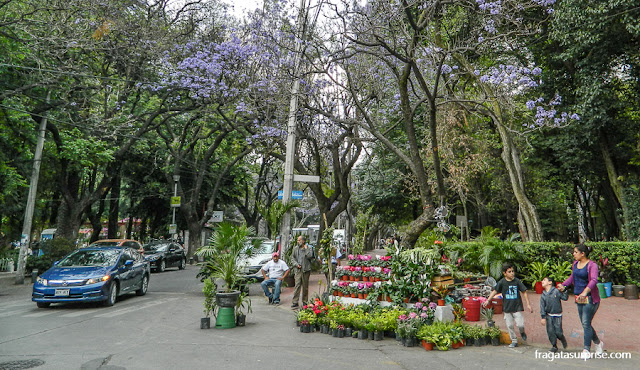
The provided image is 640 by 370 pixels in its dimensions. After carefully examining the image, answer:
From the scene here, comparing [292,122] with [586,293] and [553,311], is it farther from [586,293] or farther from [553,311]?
[586,293]

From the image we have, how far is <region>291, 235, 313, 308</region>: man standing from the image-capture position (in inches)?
444

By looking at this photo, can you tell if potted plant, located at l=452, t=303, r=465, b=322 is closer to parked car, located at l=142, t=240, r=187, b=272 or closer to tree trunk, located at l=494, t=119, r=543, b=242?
tree trunk, located at l=494, t=119, r=543, b=242

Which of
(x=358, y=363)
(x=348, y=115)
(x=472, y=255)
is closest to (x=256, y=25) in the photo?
(x=348, y=115)

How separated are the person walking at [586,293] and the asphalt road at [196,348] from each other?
28 cm

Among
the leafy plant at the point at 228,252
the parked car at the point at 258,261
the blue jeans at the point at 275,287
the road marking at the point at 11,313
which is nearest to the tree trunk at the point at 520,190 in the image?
the blue jeans at the point at 275,287

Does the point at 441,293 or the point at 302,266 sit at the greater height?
the point at 302,266

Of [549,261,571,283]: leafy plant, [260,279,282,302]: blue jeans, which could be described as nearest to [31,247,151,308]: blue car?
[260,279,282,302]: blue jeans

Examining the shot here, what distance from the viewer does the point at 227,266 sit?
8945mm

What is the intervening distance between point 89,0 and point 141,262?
29.5 ft

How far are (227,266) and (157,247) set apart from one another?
15.2 metres

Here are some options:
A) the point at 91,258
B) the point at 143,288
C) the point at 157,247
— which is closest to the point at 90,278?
the point at 91,258

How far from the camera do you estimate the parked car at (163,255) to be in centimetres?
2175

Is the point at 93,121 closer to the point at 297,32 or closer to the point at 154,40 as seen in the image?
the point at 154,40

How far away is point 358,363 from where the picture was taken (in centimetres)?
625
